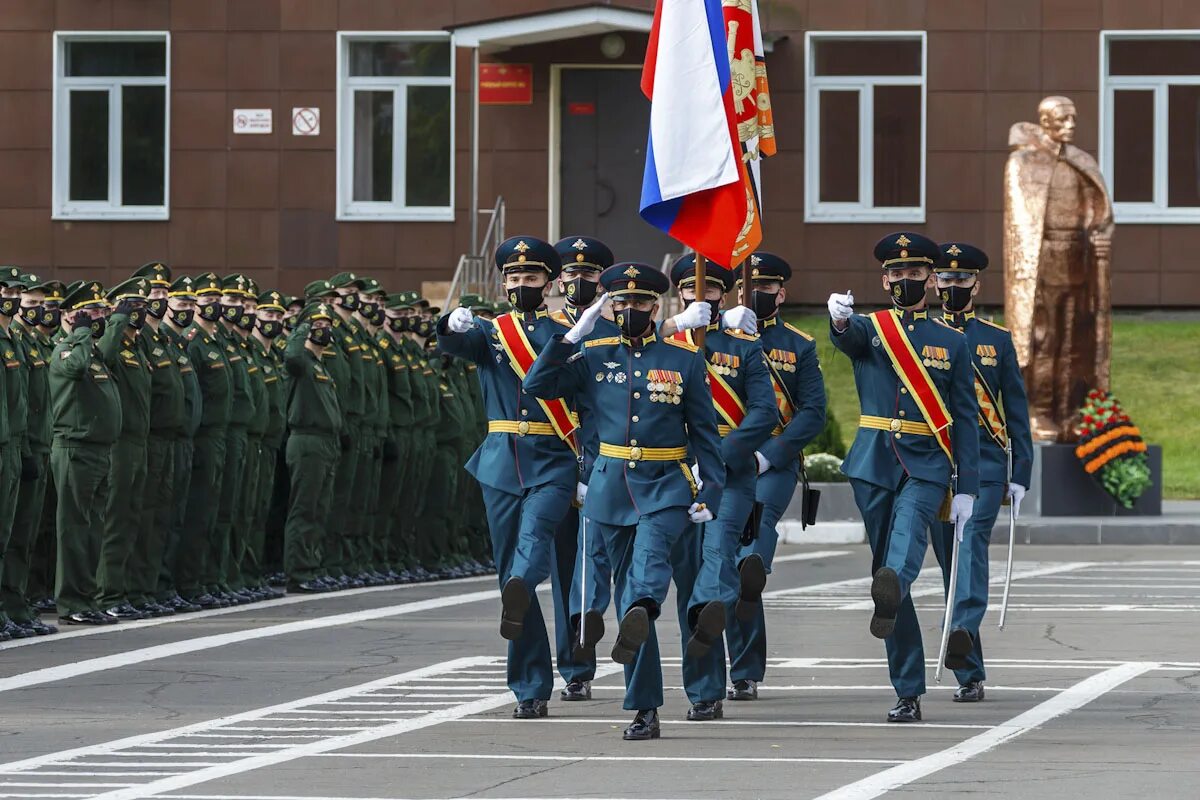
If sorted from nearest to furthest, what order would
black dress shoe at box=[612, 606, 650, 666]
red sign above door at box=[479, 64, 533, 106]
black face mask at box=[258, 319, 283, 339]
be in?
black dress shoe at box=[612, 606, 650, 666] < black face mask at box=[258, 319, 283, 339] < red sign above door at box=[479, 64, 533, 106]

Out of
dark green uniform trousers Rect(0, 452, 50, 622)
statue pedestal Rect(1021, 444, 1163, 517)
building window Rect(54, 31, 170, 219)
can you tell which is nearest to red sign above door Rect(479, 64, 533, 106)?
building window Rect(54, 31, 170, 219)

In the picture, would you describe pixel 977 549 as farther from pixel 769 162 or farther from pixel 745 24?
pixel 769 162

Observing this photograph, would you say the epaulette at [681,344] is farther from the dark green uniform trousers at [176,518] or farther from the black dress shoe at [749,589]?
the dark green uniform trousers at [176,518]

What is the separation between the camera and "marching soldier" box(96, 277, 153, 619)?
15922 mm

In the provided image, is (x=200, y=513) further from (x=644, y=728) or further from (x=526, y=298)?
(x=644, y=728)

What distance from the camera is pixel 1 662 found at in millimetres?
13375

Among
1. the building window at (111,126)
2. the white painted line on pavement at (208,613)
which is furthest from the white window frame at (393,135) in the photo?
the white painted line on pavement at (208,613)

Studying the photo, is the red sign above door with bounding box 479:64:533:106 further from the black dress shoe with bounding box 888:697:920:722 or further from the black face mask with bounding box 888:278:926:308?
the black dress shoe with bounding box 888:697:920:722

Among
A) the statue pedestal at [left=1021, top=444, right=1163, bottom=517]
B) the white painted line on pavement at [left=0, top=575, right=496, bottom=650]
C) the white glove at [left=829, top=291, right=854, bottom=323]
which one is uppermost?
the white glove at [left=829, top=291, right=854, bottom=323]

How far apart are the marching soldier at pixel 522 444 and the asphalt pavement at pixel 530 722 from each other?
349 millimetres

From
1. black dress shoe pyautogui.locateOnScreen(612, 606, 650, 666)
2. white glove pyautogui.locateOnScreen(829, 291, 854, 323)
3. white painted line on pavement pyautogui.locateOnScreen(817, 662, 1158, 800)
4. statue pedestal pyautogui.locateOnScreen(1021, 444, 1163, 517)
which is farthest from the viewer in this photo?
statue pedestal pyautogui.locateOnScreen(1021, 444, 1163, 517)

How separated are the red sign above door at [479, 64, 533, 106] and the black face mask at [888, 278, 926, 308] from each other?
22.2m

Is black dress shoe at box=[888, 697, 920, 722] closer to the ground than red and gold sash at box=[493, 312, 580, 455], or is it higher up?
closer to the ground

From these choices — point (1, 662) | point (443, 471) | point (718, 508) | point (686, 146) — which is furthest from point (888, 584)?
point (443, 471)
